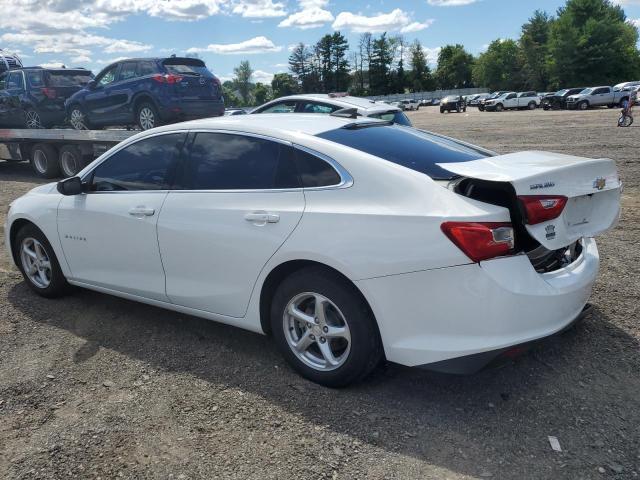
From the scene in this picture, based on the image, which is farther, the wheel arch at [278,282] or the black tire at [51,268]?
the black tire at [51,268]

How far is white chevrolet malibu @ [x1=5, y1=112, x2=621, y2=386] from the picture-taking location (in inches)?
112

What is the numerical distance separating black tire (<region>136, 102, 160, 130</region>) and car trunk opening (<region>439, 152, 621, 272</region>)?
26.9 ft

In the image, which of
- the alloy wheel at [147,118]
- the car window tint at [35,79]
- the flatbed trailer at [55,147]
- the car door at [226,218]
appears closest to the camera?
the car door at [226,218]

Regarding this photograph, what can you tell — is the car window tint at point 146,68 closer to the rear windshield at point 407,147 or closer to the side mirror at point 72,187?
the side mirror at point 72,187

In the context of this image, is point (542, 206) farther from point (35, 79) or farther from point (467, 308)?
point (35, 79)

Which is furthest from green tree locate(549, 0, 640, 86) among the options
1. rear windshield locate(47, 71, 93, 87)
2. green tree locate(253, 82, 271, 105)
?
rear windshield locate(47, 71, 93, 87)

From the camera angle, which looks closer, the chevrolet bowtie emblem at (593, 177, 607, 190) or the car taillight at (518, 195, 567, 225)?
the car taillight at (518, 195, 567, 225)

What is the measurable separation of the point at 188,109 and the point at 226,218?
7410 millimetres

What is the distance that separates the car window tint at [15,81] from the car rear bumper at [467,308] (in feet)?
41.9

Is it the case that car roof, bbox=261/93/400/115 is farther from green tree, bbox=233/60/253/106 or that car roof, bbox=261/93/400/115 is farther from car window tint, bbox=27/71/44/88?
green tree, bbox=233/60/253/106

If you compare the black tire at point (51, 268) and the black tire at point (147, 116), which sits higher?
the black tire at point (147, 116)

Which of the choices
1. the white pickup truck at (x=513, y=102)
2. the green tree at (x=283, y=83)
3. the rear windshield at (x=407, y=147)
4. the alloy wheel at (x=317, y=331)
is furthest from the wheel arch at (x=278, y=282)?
the green tree at (x=283, y=83)

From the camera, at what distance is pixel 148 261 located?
4.07 m

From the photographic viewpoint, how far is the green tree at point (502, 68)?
9788cm
